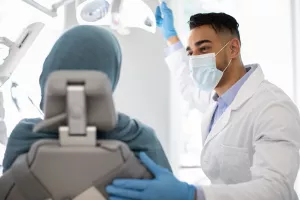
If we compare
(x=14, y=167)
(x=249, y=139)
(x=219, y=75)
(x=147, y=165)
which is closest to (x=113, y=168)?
(x=147, y=165)

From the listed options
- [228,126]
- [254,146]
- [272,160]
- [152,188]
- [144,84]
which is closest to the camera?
[152,188]

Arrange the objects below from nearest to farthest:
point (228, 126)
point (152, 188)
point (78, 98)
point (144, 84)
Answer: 1. point (78, 98)
2. point (152, 188)
3. point (228, 126)
4. point (144, 84)

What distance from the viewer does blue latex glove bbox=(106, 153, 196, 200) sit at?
865 millimetres

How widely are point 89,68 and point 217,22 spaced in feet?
3.58

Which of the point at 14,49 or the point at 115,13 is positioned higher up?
the point at 115,13

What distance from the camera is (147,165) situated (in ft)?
2.98

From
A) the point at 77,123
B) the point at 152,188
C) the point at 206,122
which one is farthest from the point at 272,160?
the point at 77,123

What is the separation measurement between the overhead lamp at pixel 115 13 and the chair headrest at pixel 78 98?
1.17 meters

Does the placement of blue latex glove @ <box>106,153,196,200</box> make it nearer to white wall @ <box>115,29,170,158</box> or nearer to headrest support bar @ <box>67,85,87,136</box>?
headrest support bar @ <box>67,85,87,136</box>

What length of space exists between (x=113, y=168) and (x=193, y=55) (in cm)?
118

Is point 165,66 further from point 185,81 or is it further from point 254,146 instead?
point 254,146

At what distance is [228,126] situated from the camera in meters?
1.69

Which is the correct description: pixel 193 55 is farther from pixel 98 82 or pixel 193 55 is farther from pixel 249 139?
pixel 98 82

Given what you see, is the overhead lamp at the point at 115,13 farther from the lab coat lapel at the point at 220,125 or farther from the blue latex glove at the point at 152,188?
the blue latex glove at the point at 152,188
